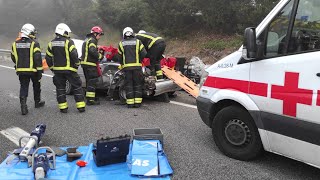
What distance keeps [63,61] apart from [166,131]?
2.83 meters

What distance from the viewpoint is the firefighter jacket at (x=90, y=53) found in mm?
8036

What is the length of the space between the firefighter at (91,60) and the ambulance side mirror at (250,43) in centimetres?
459

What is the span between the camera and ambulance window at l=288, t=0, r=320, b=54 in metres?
3.78

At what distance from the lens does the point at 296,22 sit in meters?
3.95

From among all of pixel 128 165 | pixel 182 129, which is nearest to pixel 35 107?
pixel 182 129

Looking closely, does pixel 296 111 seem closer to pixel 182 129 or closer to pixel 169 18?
pixel 182 129

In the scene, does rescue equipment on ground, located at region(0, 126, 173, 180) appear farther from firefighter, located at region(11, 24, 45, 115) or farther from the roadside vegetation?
the roadside vegetation

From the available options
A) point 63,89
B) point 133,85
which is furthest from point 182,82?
point 63,89

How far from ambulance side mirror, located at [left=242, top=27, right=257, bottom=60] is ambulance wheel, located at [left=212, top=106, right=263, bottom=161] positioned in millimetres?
773

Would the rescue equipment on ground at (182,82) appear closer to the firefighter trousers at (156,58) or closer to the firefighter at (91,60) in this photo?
the firefighter trousers at (156,58)

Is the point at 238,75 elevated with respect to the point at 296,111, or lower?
elevated

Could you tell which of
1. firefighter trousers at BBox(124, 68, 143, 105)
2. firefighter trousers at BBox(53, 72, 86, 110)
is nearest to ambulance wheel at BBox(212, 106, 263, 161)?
firefighter trousers at BBox(124, 68, 143, 105)

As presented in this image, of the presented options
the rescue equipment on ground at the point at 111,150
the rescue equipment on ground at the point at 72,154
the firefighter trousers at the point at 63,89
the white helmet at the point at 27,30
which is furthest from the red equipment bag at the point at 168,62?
the rescue equipment on ground at the point at 111,150

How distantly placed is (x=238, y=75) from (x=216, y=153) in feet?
3.99
